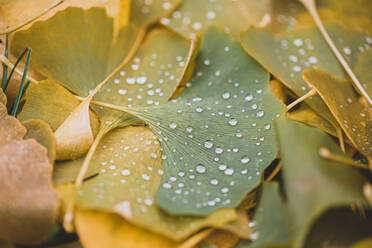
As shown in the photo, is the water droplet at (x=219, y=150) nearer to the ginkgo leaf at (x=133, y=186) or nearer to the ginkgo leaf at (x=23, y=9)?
the ginkgo leaf at (x=133, y=186)

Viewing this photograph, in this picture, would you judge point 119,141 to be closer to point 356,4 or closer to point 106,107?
point 106,107

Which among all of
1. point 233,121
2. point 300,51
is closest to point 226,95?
point 233,121

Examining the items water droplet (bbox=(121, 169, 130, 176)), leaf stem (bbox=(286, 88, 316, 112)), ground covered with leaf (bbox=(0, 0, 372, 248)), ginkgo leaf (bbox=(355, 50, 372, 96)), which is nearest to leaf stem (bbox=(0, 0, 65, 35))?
ground covered with leaf (bbox=(0, 0, 372, 248))

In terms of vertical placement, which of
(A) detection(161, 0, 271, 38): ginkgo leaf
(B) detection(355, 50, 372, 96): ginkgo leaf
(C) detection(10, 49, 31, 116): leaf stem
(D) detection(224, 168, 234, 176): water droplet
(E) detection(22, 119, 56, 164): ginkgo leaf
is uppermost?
(A) detection(161, 0, 271, 38): ginkgo leaf

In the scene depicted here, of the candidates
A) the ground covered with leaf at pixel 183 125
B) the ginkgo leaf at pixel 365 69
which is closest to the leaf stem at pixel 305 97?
the ground covered with leaf at pixel 183 125

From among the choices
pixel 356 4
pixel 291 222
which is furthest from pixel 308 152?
pixel 356 4

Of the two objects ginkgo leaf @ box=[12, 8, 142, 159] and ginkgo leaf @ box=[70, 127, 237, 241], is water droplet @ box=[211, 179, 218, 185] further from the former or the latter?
ginkgo leaf @ box=[12, 8, 142, 159]
